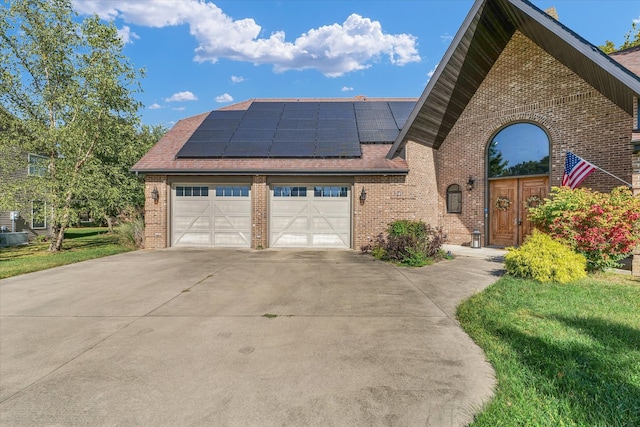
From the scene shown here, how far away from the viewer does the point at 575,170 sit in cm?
875

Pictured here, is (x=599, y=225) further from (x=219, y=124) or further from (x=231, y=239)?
(x=219, y=124)

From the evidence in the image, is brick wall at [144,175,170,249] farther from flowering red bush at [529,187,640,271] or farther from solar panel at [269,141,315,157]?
flowering red bush at [529,187,640,271]

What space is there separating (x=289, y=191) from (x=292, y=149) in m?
1.74

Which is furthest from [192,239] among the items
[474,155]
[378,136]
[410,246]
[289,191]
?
[474,155]

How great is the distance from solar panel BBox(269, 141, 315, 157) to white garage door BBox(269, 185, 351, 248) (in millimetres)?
1277

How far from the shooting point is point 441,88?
10.4 m

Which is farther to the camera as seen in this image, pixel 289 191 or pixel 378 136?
pixel 378 136

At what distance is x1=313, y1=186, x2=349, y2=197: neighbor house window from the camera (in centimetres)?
1187

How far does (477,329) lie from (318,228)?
8.37 metres

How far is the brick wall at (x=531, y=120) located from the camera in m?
8.63

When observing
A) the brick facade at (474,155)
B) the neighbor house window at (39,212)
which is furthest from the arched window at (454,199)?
the neighbor house window at (39,212)

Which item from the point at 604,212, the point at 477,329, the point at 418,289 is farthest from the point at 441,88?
the point at 477,329

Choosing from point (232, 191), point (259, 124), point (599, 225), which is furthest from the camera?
point (259, 124)

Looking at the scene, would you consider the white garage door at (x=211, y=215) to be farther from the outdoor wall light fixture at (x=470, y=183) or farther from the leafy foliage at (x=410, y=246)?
the outdoor wall light fixture at (x=470, y=183)
